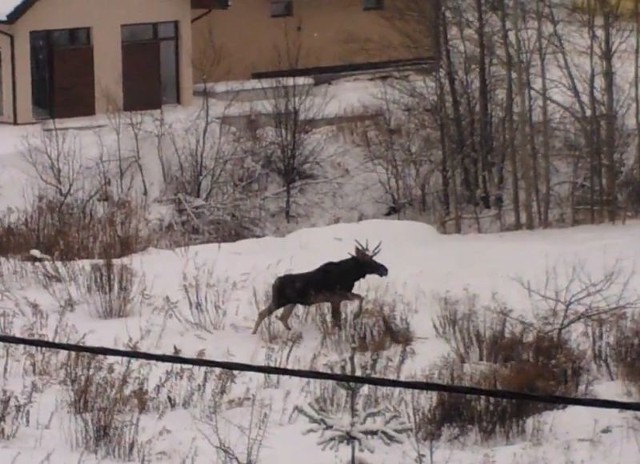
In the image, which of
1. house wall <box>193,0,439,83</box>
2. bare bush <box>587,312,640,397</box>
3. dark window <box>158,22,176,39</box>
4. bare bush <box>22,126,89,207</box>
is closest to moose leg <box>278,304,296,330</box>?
bare bush <box>587,312,640,397</box>

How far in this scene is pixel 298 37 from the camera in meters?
42.7

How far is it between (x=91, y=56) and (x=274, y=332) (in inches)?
924

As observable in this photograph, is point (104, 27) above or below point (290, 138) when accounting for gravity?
above

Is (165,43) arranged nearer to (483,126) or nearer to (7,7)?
(7,7)

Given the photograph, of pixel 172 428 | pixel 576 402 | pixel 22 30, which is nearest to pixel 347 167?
pixel 22 30

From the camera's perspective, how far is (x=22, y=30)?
34469 mm

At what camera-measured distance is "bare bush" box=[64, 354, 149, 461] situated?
8391 mm

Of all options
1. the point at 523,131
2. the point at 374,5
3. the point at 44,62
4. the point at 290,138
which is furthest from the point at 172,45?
the point at 523,131

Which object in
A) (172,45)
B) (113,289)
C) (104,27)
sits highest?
(104,27)

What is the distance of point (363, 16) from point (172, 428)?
35.3 m

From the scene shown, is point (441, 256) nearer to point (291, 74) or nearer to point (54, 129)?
point (54, 129)

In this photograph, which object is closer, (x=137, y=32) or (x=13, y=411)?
(x=13, y=411)

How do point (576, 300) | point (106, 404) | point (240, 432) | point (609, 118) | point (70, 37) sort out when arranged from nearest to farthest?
point (240, 432) < point (106, 404) < point (576, 300) < point (609, 118) < point (70, 37)

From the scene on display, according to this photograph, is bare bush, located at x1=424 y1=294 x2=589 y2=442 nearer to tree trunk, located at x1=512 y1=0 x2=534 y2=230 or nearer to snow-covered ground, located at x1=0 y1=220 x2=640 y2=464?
snow-covered ground, located at x1=0 y1=220 x2=640 y2=464
